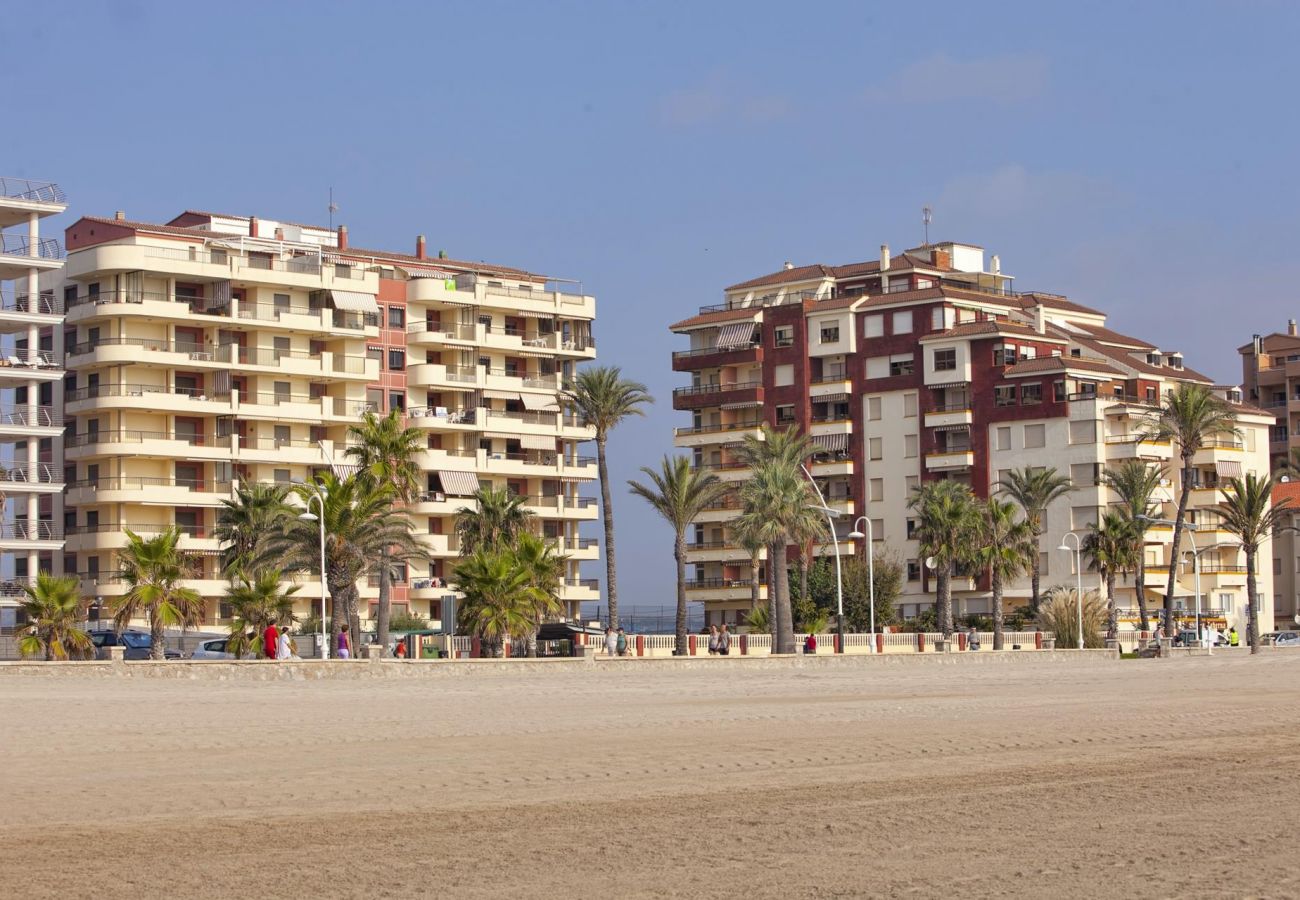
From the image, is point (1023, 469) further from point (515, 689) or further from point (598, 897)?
point (598, 897)

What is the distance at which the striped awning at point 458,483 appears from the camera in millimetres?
97062

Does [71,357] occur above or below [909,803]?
above

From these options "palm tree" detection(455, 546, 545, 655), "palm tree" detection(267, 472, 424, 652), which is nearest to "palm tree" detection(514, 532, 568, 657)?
"palm tree" detection(455, 546, 545, 655)

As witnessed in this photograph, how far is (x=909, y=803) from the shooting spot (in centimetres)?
1733

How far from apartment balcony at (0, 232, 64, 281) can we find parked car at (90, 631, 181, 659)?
17.1 metres

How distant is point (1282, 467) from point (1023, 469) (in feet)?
123

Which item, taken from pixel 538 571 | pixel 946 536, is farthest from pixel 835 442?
pixel 538 571

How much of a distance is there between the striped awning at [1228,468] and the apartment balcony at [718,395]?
91.5 ft

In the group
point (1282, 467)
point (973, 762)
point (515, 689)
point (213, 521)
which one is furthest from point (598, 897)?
point (1282, 467)

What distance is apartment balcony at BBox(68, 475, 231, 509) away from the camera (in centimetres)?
8431

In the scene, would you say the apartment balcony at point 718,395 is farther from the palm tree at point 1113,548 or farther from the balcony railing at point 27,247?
the balcony railing at point 27,247

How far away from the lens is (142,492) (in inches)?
3334

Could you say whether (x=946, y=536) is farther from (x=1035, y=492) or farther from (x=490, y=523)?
(x=490, y=523)

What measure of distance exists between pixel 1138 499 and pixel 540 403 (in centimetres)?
3291
